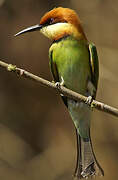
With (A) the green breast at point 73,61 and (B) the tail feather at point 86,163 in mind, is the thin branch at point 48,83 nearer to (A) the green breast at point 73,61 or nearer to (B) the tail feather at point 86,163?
(A) the green breast at point 73,61

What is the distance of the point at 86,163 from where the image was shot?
104 inches

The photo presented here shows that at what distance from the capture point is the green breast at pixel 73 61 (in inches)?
98.3

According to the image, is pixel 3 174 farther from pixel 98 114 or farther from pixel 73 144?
pixel 98 114

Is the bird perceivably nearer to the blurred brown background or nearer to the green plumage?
the green plumage

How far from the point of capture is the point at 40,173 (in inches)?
147

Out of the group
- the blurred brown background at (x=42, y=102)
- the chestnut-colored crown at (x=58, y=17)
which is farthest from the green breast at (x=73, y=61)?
the blurred brown background at (x=42, y=102)

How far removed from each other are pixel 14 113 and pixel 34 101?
219 mm

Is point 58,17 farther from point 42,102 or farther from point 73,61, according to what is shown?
point 42,102

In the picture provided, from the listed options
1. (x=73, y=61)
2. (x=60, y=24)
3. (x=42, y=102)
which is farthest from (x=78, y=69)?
(x=42, y=102)

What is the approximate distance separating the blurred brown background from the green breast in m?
1.17

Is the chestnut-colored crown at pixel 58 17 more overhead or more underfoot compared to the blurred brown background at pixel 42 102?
more overhead

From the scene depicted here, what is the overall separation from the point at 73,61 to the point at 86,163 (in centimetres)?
65

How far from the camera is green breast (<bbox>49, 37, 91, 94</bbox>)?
8.19ft

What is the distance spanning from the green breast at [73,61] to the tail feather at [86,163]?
0.37m
